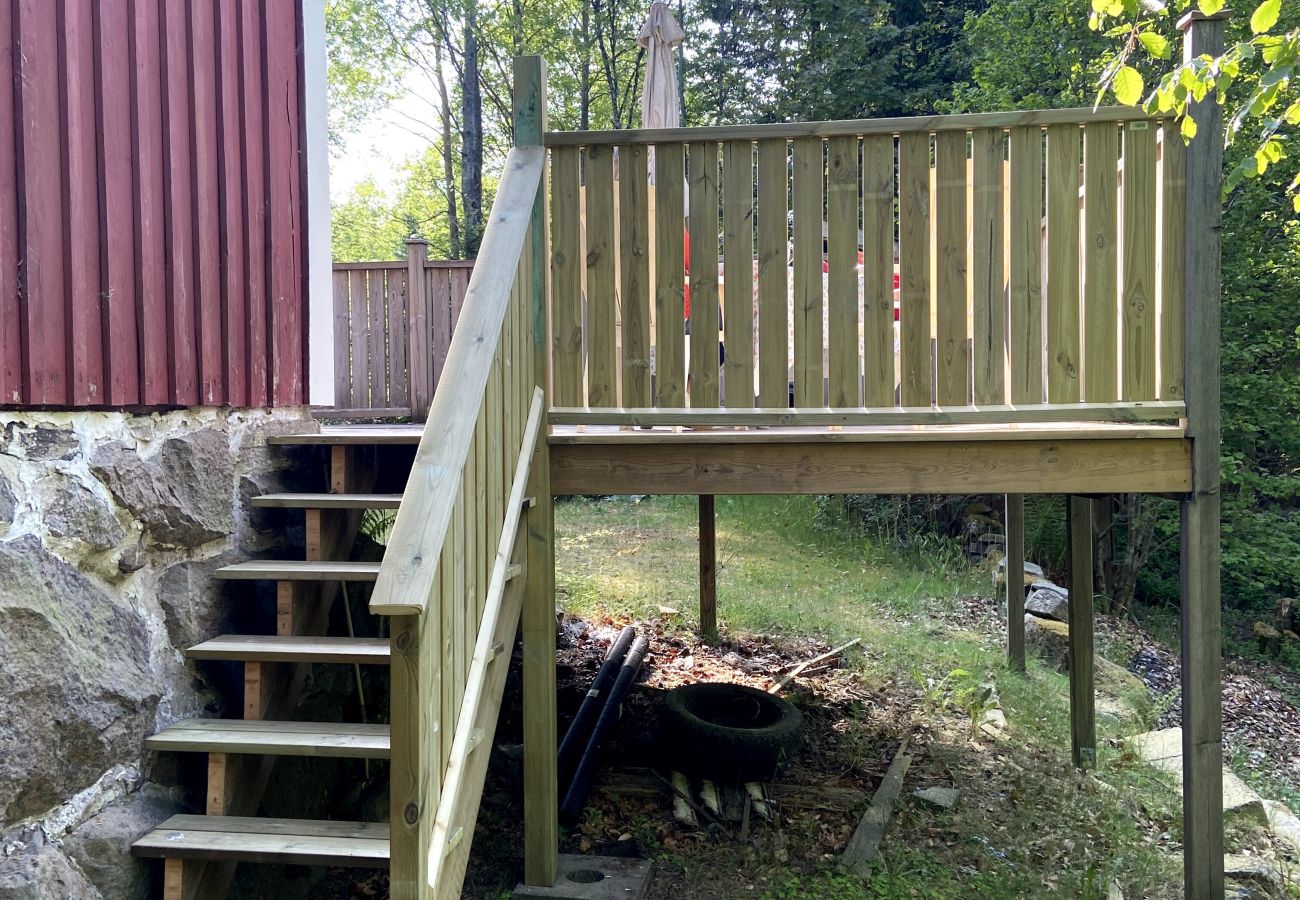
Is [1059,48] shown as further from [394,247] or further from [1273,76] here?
[394,247]

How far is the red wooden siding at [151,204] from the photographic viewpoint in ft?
7.07

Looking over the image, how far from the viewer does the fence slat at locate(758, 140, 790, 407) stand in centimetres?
294

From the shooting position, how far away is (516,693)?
15.2ft

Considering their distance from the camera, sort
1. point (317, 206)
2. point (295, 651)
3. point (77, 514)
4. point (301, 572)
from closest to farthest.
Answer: point (77, 514) < point (295, 651) < point (301, 572) < point (317, 206)

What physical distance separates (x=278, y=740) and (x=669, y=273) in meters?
1.86

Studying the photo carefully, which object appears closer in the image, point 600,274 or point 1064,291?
point 1064,291

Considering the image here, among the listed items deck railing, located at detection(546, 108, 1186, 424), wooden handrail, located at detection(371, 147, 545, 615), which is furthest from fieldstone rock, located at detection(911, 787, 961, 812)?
wooden handrail, located at detection(371, 147, 545, 615)

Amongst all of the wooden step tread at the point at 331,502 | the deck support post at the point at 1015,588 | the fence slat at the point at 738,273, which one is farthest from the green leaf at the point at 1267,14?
the deck support post at the point at 1015,588

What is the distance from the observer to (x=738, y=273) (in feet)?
9.75

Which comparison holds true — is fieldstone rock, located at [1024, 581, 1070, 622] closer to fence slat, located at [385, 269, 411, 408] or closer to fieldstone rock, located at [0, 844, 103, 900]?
fence slat, located at [385, 269, 411, 408]

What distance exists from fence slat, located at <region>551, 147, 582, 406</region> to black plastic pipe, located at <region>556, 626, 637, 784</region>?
1.88 m

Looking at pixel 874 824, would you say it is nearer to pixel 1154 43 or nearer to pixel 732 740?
pixel 732 740

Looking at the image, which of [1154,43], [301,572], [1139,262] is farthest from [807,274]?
[301,572]

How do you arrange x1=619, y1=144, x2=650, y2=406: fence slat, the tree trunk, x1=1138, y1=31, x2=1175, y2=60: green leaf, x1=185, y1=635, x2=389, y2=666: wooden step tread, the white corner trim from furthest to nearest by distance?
1. the tree trunk
2. the white corner trim
3. x1=619, y1=144, x2=650, y2=406: fence slat
4. x1=185, y1=635, x2=389, y2=666: wooden step tread
5. x1=1138, y1=31, x2=1175, y2=60: green leaf
